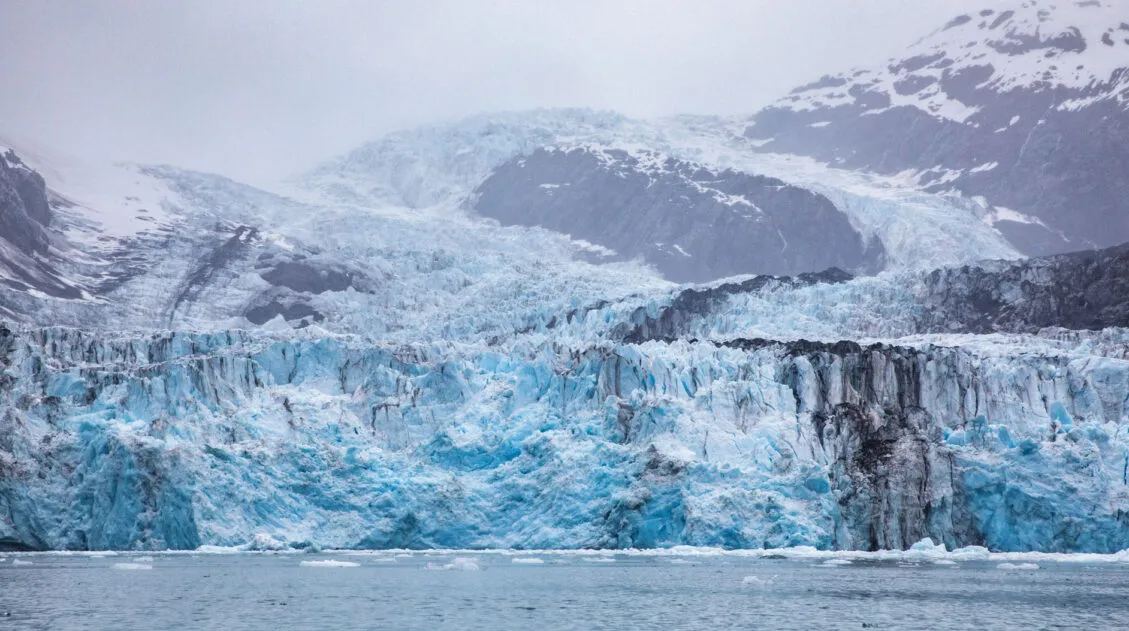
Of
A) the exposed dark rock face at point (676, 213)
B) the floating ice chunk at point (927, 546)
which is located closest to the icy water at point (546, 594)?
the floating ice chunk at point (927, 546)

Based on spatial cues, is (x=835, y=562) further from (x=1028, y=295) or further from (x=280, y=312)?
(x=280, y=312)

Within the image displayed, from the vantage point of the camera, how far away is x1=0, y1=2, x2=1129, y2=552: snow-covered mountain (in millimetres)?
48188

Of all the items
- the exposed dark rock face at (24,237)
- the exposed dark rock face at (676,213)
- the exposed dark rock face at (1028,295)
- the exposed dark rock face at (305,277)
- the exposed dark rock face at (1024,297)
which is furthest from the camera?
the exposed dark rock face at (676,213)

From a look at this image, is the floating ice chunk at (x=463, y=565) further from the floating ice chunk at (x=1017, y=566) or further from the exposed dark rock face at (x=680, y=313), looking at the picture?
the exposed dark rock face at (x=680, y=313)

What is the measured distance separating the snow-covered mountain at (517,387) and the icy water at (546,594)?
2344 mm

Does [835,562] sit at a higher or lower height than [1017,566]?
lower

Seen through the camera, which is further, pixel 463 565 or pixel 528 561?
pixel 528 561

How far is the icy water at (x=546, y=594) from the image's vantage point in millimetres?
29594

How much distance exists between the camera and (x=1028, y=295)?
7081cm

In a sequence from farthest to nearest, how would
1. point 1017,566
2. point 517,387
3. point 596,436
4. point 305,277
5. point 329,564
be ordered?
point 305,277
point 517,387
point 596,436
point 329,564
point 1017,566

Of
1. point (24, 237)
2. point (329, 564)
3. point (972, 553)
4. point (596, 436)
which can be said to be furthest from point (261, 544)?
point (24, 237)

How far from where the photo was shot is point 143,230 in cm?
10406

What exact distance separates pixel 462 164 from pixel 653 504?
9281 cm

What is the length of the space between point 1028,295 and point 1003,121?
242 feet
